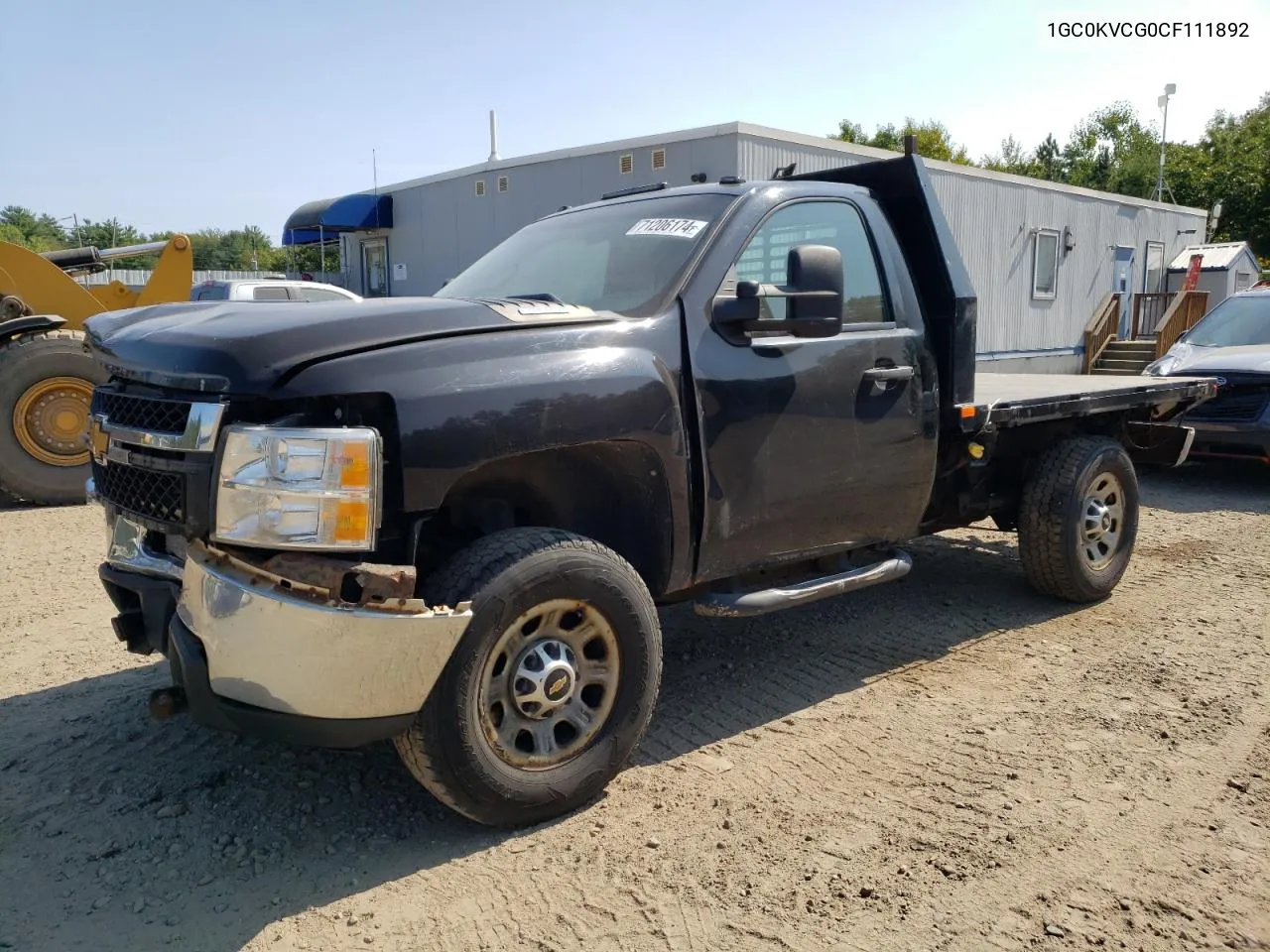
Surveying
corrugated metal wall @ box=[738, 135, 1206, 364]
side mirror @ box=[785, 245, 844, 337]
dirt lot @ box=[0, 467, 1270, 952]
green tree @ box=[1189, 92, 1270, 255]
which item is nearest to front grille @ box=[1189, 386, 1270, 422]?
dirt lot @ box=[0, 467, 1270, 952]

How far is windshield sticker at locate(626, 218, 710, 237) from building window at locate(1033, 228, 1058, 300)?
17.5 meters

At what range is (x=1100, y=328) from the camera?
70.8 ft

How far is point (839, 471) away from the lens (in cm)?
404

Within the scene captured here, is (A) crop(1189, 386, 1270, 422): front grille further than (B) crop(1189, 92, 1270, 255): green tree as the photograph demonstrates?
No

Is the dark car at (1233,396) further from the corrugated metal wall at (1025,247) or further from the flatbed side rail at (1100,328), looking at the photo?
the flatbed side rail at (1100,328)

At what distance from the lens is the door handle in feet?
13.6

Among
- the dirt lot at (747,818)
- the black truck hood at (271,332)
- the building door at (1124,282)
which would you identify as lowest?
the dirt lot at (747,818)

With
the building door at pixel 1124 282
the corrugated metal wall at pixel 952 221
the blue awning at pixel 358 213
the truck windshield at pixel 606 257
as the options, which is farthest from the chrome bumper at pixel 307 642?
the building door at pixel 1124 282

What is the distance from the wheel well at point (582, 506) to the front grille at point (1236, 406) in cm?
732

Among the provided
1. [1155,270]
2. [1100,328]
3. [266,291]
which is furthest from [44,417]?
[1155,270]

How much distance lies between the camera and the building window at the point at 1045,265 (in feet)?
64.0

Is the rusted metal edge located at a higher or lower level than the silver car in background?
lower

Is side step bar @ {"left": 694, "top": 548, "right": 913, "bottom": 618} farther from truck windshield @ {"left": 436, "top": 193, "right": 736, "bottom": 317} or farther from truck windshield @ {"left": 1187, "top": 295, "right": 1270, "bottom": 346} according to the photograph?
truck windshield @ {"left": 1187, "top": 295, "right": 1270, "bottom": 346}

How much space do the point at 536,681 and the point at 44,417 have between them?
7.12 meters
